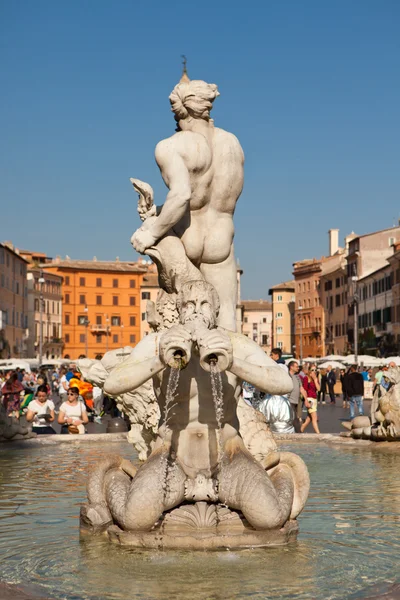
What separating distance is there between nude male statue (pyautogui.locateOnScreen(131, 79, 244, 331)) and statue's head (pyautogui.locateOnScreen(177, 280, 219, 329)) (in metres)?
2.33

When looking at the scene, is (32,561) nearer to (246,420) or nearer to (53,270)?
(246,420)

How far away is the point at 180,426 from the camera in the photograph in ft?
20.7

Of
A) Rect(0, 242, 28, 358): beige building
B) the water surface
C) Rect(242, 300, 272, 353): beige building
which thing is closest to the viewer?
the water surface

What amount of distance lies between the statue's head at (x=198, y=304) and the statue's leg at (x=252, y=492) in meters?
0.78

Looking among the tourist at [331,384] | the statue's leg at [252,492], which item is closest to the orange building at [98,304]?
the tourist at [331,384]

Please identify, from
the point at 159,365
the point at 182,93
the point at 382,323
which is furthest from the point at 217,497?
the point at 382,323

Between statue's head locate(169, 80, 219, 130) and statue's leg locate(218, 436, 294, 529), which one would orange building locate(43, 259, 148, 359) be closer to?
statue's head locate(169, 80, 219, 130)

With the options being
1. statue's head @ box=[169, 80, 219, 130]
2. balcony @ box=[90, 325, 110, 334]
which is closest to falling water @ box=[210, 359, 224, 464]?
statue's head @ box=[169, 80, 219, 130]

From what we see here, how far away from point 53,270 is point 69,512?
12845 centimetres

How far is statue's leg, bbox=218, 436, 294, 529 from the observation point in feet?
19.7

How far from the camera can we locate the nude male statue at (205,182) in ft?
27.6

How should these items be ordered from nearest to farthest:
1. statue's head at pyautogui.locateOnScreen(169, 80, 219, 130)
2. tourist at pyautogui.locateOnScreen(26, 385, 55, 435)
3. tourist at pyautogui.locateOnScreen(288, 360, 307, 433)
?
1. statue's head at pyautogui.locateOnScreen(169, 80, 219, 130)
2. tourist at pyautogui.locateOnScreen(26, 385, 55, 435)
3. tourist at pyautogui.locateOnScreen(288, 360, 307, 433)

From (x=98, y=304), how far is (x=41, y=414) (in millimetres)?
123960

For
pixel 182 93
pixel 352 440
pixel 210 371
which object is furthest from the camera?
pixel 352 440
